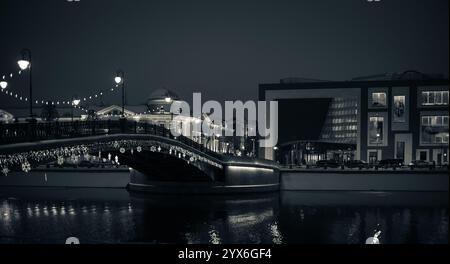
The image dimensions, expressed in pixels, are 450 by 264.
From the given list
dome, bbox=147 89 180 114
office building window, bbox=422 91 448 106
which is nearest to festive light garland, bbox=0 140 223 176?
office building window, bbox=422 91 448 106

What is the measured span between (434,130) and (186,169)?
4017 cm

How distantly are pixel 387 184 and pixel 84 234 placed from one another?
36182mm

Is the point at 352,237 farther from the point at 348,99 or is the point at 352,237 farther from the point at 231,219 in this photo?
the point at 348,99

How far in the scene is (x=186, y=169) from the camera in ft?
159

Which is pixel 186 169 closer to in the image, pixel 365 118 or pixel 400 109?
pixel 365 118

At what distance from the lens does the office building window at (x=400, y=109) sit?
2842 inches

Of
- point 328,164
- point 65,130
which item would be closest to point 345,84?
point 328,164

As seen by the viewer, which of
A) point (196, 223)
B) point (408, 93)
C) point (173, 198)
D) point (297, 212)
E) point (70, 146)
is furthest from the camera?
point (408, 93)

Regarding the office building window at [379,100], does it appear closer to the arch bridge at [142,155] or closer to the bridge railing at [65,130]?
the arch bridge at [142,155]

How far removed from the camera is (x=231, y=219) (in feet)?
123

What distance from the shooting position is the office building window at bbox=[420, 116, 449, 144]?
7006cm

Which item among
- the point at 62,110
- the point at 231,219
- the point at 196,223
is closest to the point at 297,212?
the point at 231,219

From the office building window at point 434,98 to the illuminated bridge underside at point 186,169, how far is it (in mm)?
29382

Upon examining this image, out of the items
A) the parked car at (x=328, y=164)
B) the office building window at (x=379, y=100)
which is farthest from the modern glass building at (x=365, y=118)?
the parked car at (x=328, y=164)
